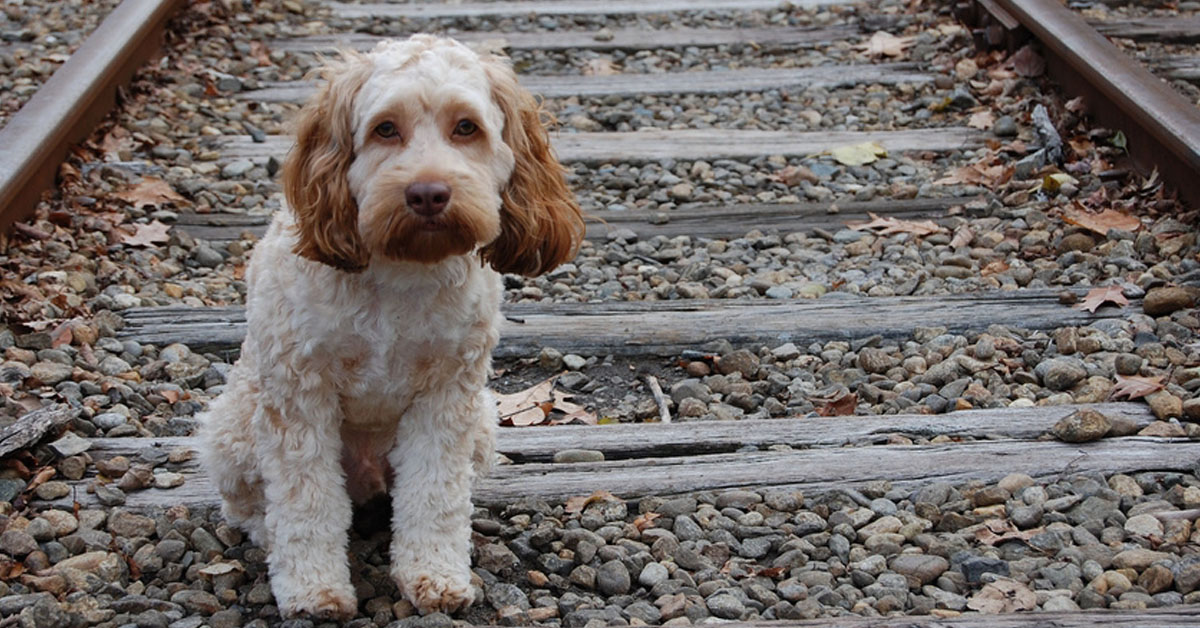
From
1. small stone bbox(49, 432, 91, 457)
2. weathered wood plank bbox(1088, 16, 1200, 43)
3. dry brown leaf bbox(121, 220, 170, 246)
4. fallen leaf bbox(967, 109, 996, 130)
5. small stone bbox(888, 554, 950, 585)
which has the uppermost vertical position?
weathered wood plank bbox(1088, 16, 1200, 43)

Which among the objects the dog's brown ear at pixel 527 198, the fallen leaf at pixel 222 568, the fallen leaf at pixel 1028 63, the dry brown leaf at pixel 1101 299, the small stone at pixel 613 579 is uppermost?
the dog's brown ear at pixel 527 198

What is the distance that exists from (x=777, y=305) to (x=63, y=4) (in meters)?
6.55

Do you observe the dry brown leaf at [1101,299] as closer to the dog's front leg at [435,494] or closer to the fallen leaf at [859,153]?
the fallen leaf at [859,153]

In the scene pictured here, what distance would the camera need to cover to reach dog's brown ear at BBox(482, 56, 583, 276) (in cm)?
373

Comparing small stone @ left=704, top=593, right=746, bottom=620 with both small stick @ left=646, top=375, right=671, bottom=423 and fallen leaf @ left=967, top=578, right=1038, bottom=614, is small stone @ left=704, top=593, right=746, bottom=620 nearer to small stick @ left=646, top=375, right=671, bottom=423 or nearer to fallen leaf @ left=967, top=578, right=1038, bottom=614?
fallen leaf @ left=967, top=578, right=1038, bottom=614

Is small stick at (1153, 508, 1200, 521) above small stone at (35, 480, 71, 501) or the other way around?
above

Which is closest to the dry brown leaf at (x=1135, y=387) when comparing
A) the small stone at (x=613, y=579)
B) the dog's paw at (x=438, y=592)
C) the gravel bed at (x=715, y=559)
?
the gravel bed at (x=715, y=559)

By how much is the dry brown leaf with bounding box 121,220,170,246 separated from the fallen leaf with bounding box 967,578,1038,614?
4.16 m

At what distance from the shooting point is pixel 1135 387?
185 inches

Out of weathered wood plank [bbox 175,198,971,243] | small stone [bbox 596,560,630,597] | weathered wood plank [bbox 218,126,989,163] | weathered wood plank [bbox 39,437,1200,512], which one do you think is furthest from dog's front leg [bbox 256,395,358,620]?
weathered wood plank [bbox 218,126,989,163]

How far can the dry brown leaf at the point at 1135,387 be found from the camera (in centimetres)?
468

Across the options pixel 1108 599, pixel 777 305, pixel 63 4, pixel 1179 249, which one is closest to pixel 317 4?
pixel 63 4

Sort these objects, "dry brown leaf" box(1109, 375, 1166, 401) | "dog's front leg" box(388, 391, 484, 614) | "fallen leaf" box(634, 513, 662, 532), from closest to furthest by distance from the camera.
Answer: "dog's front leg" box(388, 391, 484, 614) → "fallen leaf" box(634, 513, 662, 532) → "dry brown leaf" box(1109, 375, 1166, 401)

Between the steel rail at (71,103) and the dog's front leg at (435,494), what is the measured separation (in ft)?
8.91
